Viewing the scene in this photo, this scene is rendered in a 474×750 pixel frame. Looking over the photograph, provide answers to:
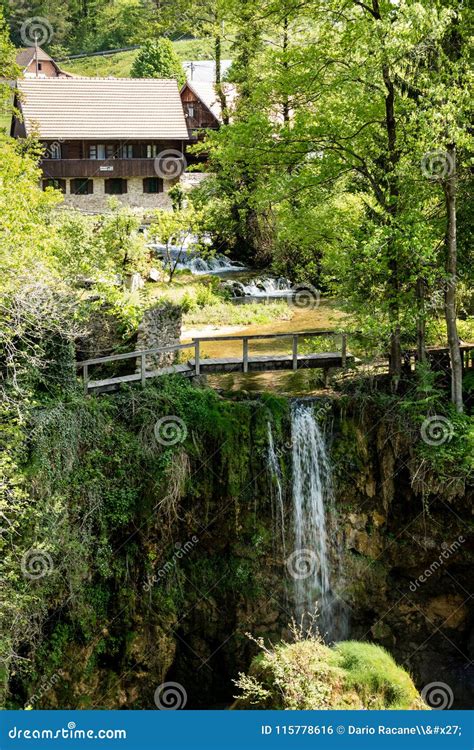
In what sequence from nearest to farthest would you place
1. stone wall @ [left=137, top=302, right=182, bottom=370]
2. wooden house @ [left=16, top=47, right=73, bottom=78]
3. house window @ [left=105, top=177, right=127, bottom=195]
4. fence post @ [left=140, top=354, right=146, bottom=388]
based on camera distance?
fence post @ [left=140, top=354, right=146, bottom=388] < stone wall @ [left=137, top=302, right=182, bottom=370] < house window @ [left=105, top=177, right=127, bottom=195] < wooden house @ [left=16, top=47, right=73, bottom=78]

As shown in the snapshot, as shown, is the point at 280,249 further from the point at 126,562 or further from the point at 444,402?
the point at 126,562

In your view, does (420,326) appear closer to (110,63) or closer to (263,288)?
(263,288)

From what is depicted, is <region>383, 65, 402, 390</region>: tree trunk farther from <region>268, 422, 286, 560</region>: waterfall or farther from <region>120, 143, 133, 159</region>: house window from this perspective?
<region>120, 143, 133, 159</region>: house window

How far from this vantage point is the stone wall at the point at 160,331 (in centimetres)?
1684

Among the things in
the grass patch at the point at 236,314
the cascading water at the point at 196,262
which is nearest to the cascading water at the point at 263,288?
the grass patch at the point at 236,314

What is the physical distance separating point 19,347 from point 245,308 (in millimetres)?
13948

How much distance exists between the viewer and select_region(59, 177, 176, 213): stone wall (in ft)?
129

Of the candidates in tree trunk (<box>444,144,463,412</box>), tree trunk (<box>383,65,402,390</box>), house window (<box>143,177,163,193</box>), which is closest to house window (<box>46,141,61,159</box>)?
house window (<box>143,177,163,193</box>)

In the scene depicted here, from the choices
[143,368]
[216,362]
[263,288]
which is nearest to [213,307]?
[263,288]

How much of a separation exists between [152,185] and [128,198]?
1.39m

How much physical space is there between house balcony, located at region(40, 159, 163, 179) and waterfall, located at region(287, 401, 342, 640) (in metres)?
26.4

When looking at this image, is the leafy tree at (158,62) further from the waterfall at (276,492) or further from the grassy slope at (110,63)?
the waterfall at (276,492)

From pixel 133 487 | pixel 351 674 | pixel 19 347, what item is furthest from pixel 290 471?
pixel 19 347

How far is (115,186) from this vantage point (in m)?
40.1
